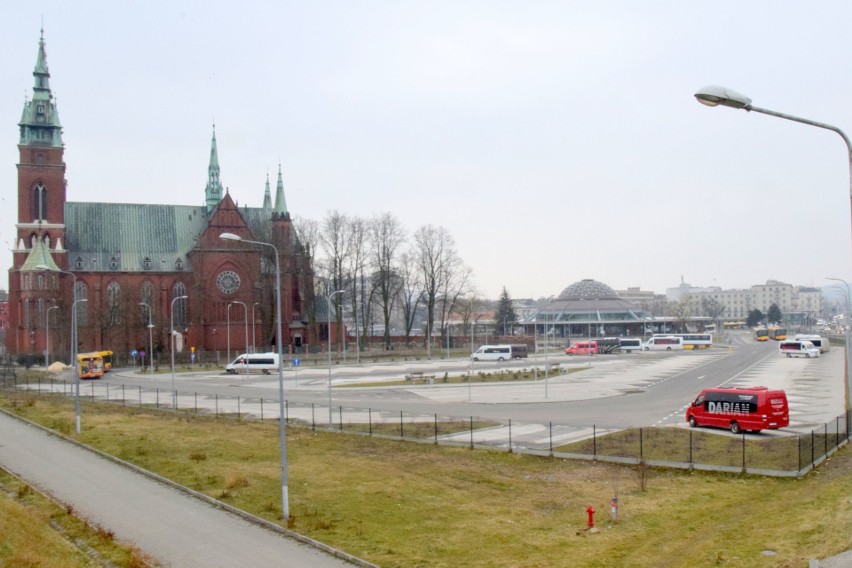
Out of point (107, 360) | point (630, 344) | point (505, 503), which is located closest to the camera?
point (505, 503)

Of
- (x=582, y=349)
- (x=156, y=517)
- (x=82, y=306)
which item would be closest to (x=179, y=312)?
(x=82, y=306)

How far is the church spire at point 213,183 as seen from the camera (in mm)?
103250

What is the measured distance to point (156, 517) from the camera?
61.6 ft

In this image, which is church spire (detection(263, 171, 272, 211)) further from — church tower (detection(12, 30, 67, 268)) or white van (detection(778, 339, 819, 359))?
white van (detection(778, 339, 819, 359))

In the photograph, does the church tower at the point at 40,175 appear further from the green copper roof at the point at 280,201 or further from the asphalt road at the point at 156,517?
the asphalt road at the point at 156,517

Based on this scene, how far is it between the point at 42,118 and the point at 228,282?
1090 inches

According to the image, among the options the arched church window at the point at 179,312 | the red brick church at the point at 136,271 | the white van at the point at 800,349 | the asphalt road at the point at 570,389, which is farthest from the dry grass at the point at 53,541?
the arched church window at the point at 179,312

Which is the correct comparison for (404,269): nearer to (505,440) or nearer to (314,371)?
(314,371)

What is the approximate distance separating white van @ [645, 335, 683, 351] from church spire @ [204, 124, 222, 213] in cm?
5974

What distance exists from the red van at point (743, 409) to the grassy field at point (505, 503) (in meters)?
5.63

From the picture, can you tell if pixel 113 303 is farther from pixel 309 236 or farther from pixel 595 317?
pixel 595 317

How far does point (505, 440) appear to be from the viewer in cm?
2989

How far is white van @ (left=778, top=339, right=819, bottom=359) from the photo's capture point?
7712 centimetres

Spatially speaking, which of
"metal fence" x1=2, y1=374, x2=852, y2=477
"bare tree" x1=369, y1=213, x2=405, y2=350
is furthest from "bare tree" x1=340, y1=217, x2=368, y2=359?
"metal fence" x1=2, y1=374, x2=852, y2=477
